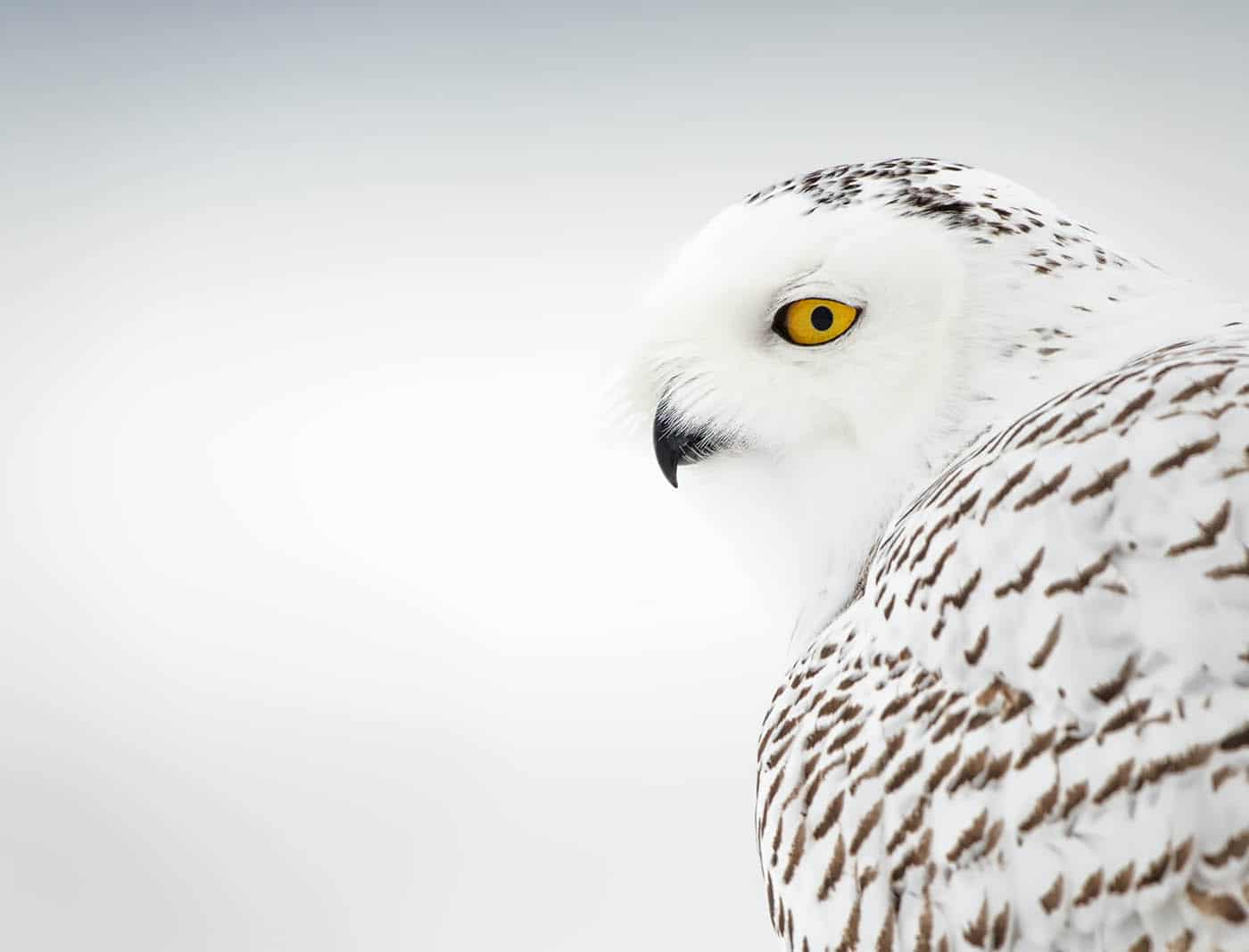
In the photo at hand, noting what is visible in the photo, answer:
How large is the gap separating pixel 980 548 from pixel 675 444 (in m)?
0.33

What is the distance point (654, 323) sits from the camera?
910 millimetres

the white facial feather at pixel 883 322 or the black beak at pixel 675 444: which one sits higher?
the white facial feather at pixel 883 322

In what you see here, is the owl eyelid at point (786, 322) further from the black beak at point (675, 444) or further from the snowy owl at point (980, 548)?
the black beak at point (675, 444)

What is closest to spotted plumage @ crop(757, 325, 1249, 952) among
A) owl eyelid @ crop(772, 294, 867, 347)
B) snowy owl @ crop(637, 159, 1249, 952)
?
snowy owl @ crop(637, 159, 1249, 952)

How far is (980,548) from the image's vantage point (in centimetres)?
66

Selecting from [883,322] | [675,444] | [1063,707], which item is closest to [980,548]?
[1063,707]

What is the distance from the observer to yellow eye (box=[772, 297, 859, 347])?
0.82m

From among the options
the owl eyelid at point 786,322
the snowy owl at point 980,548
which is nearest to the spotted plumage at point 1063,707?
the snowy owl at point 980,548

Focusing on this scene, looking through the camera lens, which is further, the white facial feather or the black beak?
the black beak

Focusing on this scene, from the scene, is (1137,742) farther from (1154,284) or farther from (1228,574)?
(1154,284)

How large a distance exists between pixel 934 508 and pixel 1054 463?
3.6 inches

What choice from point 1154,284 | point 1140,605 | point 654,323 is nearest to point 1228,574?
point 1140,605

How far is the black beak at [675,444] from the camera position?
3.01 ft

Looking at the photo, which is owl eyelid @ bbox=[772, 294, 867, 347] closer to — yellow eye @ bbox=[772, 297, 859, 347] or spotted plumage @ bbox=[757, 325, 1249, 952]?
yellow eye @ bbox=[772, 297, 859, 347]
